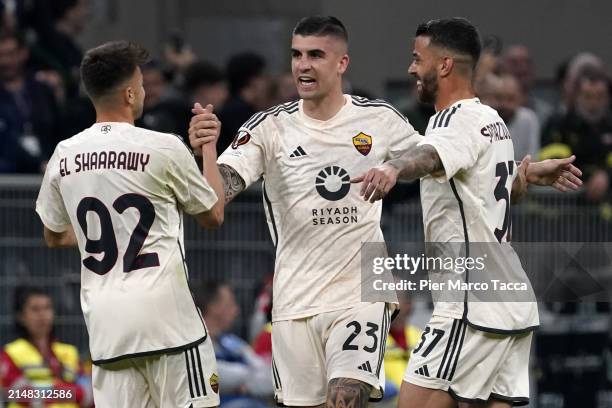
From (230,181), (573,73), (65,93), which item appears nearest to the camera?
(230,181)

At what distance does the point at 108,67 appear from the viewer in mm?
7852

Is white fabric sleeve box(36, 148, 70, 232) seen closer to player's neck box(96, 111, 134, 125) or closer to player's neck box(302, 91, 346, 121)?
player's neck box(96, 111, 134, 125)

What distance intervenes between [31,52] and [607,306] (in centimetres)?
609

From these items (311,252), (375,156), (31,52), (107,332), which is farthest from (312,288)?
(31,52)

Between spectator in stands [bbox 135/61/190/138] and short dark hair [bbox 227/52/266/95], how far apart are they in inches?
25.7

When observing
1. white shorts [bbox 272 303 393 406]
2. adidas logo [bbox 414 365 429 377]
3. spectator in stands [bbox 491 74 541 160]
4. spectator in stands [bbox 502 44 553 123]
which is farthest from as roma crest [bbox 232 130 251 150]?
spectator in stands [bbox 502 44 553 123]

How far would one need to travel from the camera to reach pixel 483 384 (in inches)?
321

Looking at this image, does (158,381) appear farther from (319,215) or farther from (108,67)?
(108,67)

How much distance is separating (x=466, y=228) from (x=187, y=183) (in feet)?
5.13

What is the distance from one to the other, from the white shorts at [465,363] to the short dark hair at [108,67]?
219 centimetres

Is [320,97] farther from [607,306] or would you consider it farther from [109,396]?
[607,306]

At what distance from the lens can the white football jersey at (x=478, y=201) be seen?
8.13m

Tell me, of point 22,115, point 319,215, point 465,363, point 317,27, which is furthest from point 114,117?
point 22,115

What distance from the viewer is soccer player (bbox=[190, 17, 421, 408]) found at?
860 cm
